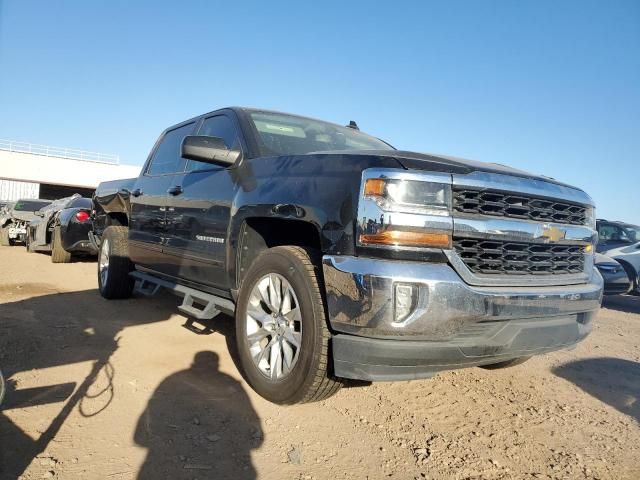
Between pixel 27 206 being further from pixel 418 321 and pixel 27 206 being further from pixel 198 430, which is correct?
pixel 418 321

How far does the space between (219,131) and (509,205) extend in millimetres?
2457

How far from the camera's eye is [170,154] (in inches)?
190

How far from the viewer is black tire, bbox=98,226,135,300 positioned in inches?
205

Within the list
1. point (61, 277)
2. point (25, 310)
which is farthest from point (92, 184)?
point (25, 310)

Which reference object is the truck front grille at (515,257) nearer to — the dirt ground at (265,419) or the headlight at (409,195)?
the headlight at (409,195)

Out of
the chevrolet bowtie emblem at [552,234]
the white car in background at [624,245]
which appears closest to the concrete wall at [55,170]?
the white car in background at [624,245]

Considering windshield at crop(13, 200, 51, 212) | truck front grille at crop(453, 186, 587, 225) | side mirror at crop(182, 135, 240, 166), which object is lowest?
windshield at crop(13, 200, 51, 212)

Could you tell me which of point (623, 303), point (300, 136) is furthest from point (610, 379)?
point (623, 303)

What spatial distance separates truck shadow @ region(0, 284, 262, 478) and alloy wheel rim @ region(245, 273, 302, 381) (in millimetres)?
280

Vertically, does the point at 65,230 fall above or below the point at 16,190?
below

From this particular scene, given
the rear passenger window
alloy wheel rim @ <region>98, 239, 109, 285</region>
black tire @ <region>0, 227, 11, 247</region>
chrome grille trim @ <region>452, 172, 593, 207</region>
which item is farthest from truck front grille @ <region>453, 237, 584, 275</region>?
black tire @ <region>0, 227, 11, 247</region>

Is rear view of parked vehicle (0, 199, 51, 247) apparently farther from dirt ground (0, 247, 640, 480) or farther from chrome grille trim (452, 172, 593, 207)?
chrome grille trim (452, 172, 593, 207)

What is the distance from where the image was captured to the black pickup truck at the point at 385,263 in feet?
7.02

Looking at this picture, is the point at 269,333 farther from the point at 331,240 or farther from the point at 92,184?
the point at 92,184
